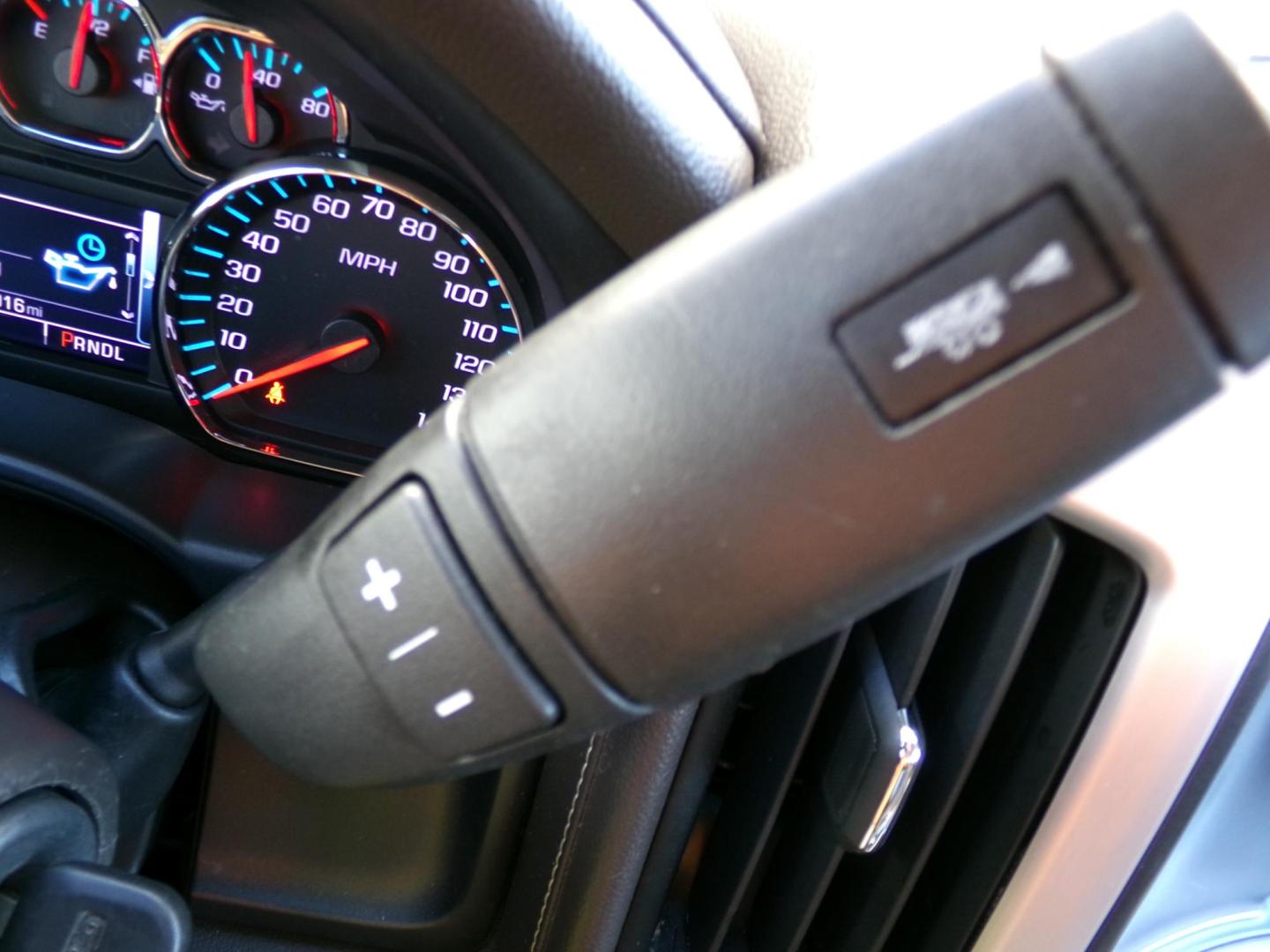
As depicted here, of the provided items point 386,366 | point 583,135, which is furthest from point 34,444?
point 583,135

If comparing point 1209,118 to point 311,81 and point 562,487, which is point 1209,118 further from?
point 311,81

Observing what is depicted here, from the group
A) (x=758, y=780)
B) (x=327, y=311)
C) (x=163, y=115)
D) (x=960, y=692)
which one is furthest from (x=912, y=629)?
(x=163, y=115)

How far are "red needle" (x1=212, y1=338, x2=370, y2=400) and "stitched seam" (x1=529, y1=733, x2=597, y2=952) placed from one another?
360 mm

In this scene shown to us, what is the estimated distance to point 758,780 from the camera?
83cm

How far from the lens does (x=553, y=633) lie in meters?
0.47

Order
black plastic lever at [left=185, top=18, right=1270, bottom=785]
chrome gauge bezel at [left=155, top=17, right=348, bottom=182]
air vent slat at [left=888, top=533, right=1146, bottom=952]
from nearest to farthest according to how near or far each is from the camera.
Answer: black plastic lever at [left=185, top=18, right=1270, bottom=785]
air vent slat at [left=888, top=533, right=1146, bottom=952]
chrome gauge bezel at [left=155, top=17, right=348, bottom=182]

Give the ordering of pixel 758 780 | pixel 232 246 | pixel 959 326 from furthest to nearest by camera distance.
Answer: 1. pixel 232 246
2. pixel 758 780
3. pixel 959 326

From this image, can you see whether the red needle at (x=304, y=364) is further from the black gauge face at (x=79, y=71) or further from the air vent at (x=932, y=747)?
the air vent at (x=932, y=747)

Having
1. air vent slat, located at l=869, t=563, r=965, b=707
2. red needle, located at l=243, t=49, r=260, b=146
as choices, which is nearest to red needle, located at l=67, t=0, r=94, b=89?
red needle, located at l=243, t=49, r=260, b=146

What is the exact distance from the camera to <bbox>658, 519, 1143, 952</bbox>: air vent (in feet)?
2.21

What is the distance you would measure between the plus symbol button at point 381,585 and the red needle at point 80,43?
0.61 meters

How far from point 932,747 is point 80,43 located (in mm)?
796

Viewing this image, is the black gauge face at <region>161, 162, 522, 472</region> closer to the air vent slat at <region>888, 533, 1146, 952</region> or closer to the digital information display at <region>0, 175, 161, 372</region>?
the digital information display at <region>0, 175, 161, 372</region>

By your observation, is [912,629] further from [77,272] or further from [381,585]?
[77,272]
